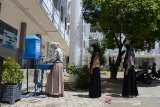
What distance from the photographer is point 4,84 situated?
10.5 m

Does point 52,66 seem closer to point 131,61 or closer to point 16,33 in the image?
point 131,61

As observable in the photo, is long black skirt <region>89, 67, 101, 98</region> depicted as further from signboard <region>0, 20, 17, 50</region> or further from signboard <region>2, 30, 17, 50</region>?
signboard <region>2, 30, 17, 50</region>

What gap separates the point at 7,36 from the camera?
18.5 metres

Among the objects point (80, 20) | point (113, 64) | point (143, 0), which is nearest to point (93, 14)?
point (80, 20)

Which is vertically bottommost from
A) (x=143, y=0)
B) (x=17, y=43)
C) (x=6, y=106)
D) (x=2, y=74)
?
(x=6, y=106)

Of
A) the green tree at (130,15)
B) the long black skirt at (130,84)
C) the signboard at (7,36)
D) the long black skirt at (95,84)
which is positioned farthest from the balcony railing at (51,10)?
the long black skirt at (130,84)

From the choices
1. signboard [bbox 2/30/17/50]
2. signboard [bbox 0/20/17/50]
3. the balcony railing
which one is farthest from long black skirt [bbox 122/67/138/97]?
signboard [bbox 2/30/17/50]

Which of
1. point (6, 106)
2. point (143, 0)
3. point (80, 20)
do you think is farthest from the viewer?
point (80, 20)

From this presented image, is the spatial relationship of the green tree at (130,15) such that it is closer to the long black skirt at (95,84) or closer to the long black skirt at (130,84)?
the long black skirt at (130,84)

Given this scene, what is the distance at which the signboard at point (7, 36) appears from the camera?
1779 centimetres

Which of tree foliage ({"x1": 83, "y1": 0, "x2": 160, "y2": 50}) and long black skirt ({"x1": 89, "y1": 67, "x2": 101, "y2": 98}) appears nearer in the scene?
long black skirt ({"x1": 89, "y1": 67, "x2": 101, "y2": 98})

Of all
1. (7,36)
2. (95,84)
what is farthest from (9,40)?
(95,84)

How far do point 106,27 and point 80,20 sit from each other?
1298 mm

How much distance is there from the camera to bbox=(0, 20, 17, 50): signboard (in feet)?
58.4
